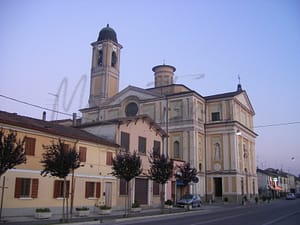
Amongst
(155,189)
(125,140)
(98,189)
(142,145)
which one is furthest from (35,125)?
(155,189)

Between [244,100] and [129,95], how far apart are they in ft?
74.8

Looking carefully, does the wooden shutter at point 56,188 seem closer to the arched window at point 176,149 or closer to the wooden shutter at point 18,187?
the wooden shutter at point 18,187

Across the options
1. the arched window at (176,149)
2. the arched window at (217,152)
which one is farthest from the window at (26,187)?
the arched window at (217,152)

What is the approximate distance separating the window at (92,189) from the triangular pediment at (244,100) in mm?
38023

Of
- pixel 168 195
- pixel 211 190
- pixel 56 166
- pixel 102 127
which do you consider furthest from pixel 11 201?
pixel 211 190

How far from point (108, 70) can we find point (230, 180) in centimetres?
2872

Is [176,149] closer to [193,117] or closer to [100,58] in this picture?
[193,117]

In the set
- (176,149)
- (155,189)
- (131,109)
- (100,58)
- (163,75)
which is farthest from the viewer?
(163,75)

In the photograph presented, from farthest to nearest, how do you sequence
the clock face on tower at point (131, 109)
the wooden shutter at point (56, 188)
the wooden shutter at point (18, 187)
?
the clock face on tower at point (131, 109) < the wooden shutter at point (56, 188) < the wooden shutter at point (18, 187)

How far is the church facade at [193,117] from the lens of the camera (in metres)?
58.4

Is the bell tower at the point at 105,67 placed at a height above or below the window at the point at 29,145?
above

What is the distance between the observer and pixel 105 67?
6581 cm

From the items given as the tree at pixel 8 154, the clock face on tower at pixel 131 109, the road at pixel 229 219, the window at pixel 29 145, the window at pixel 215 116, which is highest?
the clock face on tower at pixel 131 109

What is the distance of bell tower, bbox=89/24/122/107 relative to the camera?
217 feet
